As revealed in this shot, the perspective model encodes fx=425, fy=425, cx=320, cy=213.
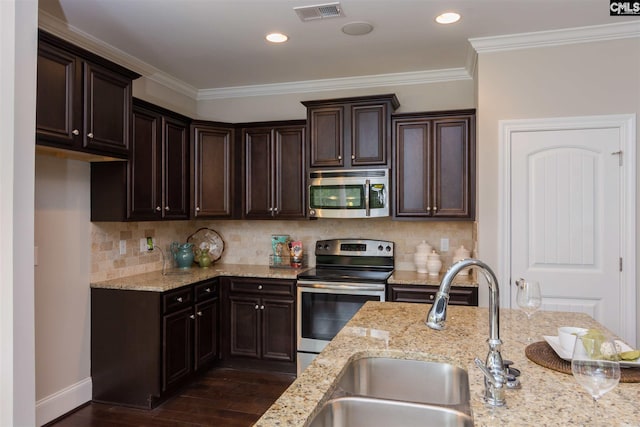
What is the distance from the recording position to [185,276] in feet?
12.1

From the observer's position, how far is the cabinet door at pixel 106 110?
9.13ft

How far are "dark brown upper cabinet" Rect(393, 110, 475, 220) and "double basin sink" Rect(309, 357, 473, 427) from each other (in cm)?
225

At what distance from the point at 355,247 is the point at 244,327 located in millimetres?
1302

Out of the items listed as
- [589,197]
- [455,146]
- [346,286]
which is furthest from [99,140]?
[589,197]

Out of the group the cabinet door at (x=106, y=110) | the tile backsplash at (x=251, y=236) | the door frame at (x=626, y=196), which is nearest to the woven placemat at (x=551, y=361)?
the door frame at (x=626, y=196)

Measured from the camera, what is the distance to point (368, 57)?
3.63 m

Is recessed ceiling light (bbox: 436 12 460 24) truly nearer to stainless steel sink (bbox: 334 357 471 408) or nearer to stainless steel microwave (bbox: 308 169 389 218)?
stainless steel microwave (bbox: 308 169 389 218)

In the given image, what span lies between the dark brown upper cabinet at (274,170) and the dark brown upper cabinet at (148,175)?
60 cm

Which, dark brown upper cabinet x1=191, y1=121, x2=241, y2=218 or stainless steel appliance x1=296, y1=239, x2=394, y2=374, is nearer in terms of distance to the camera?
stainless steel appliance x1=296, y1=239, x2=394, y2=374

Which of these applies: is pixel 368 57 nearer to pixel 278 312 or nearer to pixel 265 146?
pixel 265 146

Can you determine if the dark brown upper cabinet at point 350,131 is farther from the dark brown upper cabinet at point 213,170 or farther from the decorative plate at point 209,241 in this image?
the decorative plate at point 209,241

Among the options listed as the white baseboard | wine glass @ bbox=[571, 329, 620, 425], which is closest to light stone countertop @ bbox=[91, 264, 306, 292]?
the white baseboard

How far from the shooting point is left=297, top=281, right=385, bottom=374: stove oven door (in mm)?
3625

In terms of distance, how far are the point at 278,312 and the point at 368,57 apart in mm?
2367
